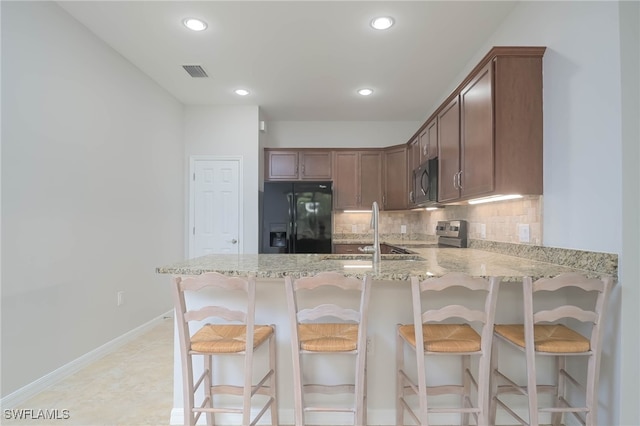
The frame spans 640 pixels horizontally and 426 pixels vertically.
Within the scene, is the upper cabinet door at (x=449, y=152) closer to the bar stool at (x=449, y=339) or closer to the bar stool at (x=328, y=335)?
the bar stool at (x=449, y=339)

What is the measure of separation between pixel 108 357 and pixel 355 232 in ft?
11.2

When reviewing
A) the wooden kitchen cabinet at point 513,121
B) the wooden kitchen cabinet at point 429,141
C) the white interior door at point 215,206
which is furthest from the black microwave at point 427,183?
the white interior door at point 215,206

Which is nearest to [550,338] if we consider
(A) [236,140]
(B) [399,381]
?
(B) [399,381]

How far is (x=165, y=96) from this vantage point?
13.0 feet

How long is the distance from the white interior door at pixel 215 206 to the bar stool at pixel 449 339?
10.1ft

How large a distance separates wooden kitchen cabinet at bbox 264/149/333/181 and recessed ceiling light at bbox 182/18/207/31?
2.28m

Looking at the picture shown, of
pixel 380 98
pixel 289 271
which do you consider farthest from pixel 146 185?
pixel 380 98

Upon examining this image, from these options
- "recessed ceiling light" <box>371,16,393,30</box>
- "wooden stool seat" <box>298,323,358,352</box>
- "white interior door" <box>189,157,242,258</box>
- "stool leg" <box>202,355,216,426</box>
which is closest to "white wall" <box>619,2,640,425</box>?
"wooden stool seat" <box>298,323,358,352</box>

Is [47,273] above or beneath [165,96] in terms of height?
beneath

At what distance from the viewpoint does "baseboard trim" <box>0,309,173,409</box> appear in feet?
6.78

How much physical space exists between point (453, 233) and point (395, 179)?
4.67 ft

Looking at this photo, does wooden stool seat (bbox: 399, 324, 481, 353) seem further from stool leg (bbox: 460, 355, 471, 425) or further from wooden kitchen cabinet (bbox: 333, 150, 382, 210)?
wooden kitchen cabinet (bbox: 333, 150, 382, 210)

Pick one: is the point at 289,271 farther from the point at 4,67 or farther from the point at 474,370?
the point at 4,67

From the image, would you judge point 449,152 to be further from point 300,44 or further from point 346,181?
point 346,181
